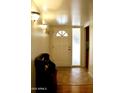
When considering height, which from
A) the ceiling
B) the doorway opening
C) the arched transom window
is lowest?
the doorway opening

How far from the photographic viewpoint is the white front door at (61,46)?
8750mm

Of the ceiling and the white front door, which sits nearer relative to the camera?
the ceiling

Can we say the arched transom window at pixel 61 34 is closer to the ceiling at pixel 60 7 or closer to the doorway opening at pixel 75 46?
the doorway opening at pixel 75 46

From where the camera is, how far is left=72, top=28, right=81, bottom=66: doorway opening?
881cm

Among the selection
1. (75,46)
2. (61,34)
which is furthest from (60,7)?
(75,46)

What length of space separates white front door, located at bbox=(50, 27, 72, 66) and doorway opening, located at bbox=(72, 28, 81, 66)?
0.21m

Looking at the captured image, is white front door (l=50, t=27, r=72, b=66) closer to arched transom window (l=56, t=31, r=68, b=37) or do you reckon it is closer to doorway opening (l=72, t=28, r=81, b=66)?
arched transom window (l=56, t=31, r=68, b=37)

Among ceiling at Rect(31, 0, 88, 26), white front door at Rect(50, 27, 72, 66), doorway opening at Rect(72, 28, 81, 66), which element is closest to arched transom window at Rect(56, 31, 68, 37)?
white front door at Rect(50, 27, 72, 66)

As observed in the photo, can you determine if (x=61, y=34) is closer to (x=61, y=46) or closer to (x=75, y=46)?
(x=61, y=46)

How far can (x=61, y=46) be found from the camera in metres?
8.82

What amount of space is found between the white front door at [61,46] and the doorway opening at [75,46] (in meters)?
0.21
